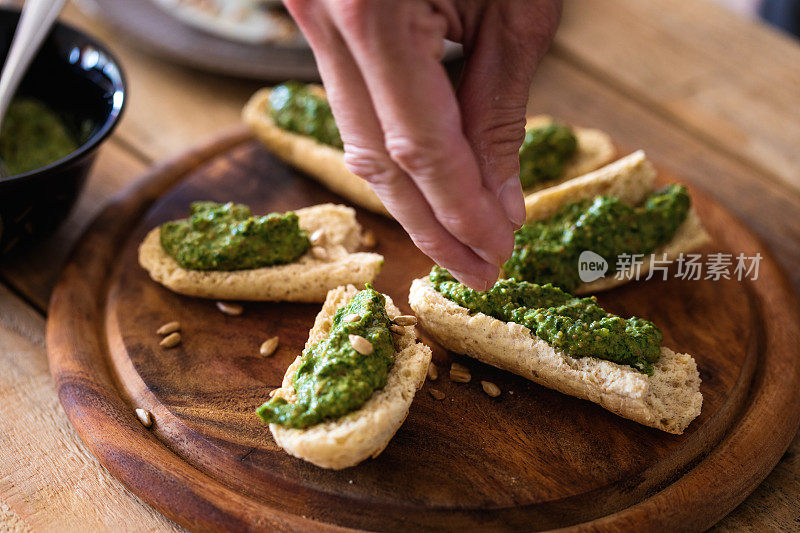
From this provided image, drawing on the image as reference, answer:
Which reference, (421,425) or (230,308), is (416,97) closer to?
(421,425)

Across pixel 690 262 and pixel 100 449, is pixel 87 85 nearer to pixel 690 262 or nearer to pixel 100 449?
pixel 100 449

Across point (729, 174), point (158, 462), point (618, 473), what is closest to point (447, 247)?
point (618, 473)

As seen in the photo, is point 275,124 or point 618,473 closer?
point 618,473

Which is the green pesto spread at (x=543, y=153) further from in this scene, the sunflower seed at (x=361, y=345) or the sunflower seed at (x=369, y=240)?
the sunflower seed at (x=361, y=345)

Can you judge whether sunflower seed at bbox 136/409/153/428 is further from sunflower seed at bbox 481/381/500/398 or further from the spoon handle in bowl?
the spoon handle in bowl

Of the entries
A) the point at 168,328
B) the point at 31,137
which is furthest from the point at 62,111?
the point at 168,328

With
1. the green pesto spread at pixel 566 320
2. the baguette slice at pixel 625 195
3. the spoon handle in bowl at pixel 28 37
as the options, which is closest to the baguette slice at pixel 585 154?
the baguette slice at pixel 625 195
